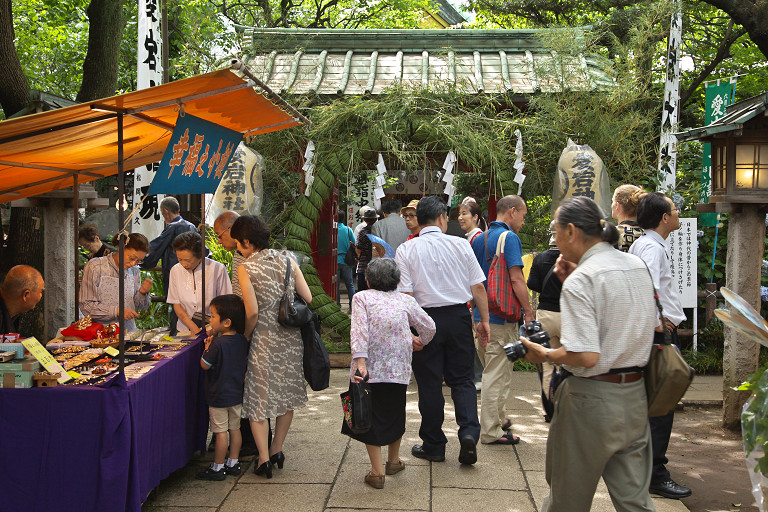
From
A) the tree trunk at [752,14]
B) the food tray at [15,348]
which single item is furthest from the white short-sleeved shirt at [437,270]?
the tree trunk at [752,14]

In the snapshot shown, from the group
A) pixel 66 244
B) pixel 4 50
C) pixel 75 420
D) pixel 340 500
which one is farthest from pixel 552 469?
pixel 4 50

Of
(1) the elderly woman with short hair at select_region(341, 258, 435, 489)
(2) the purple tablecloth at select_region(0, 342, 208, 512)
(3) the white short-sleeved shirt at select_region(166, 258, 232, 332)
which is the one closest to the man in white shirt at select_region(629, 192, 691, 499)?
(1) the elderly woman with short hair at select_region(341, 258, 435, 489)

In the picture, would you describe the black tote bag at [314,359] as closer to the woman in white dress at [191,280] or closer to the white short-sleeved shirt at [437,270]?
→ the white short-sleeved shirt at [437,270]

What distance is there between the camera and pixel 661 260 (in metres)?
4.58

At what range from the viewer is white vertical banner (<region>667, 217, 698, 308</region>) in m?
8.65

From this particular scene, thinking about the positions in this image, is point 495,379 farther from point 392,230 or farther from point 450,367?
point 392,230

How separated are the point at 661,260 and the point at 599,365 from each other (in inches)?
73.9

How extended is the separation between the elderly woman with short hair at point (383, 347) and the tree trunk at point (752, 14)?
5816mm

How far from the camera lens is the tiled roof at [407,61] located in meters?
9.59

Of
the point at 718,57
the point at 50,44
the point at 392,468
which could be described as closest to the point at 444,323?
the point at 392,468

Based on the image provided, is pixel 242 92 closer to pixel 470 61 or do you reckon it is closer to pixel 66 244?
pixel 66 244

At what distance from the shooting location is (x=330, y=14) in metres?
22.1

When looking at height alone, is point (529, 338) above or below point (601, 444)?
above

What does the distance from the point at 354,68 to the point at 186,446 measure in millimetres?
7005
